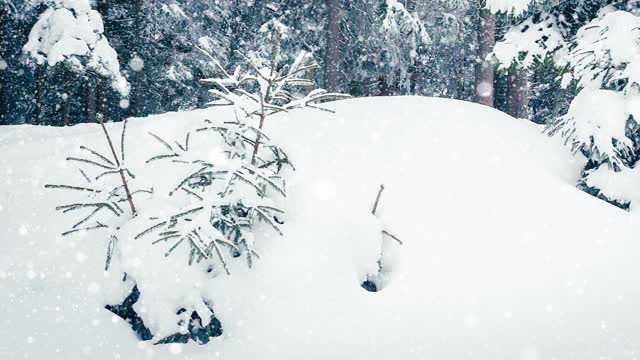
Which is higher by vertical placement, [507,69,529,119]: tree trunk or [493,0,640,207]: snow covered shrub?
[493,0,640,207]: snow covered shrub

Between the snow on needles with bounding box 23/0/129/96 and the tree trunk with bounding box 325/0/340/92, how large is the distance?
601cm

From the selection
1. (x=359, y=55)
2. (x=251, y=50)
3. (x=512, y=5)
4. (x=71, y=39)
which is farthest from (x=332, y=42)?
(x=512, y=5)

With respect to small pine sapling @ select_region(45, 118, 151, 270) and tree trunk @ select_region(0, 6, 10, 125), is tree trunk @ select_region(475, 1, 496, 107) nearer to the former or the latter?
small pine sapling @ select_region(45, 118, 151, 270)

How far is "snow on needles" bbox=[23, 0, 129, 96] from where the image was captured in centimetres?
1072

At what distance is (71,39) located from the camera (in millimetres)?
10727

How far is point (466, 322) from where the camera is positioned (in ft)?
12.2

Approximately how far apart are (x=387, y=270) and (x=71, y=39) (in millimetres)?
9805

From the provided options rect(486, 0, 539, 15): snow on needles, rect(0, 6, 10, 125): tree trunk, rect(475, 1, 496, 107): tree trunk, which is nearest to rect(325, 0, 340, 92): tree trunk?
rect(475, 1, 496, 107): tree trunk

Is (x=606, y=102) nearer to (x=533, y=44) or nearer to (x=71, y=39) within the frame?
(x=533, y=44)

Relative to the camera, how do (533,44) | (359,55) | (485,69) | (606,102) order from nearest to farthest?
(606,102), (533,44), (485,69), (359,55)

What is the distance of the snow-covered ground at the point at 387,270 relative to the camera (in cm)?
363

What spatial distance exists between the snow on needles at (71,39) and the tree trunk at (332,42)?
601cm

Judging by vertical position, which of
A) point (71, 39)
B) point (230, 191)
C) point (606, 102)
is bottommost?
point (230, 191)

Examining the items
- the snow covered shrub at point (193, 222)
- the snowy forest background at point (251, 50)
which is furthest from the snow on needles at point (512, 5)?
the snow covered shrub at point (193, 222)
